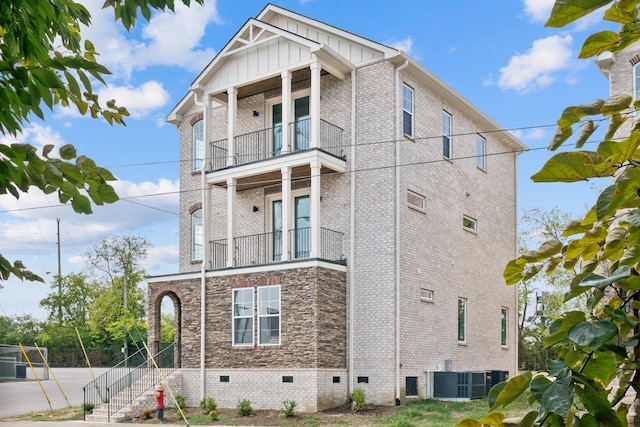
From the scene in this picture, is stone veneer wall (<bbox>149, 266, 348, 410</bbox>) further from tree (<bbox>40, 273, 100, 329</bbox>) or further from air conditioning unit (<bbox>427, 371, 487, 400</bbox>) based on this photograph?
tree (<bbox>40, 273, 100, 329</bbox>)

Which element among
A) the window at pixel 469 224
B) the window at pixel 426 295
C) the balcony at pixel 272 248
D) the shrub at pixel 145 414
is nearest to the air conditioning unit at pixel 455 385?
the window at pixel 426 295

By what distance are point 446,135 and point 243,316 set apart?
9431 mm

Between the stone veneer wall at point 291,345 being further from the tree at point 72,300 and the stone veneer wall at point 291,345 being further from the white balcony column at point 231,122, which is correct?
the tree at point 72,300

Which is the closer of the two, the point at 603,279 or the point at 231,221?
the point at 603,279

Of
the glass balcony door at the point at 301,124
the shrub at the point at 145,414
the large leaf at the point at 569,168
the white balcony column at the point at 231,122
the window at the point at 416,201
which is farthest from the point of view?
the white balcony column at the point at 231,122

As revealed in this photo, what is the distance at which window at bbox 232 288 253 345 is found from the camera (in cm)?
2247

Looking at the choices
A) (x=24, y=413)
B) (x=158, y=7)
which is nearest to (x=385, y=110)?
(x=24, y=413)

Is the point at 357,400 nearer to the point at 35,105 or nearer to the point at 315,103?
the point at 315,103

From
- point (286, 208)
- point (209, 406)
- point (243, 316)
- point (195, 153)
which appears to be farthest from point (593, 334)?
point (195, 153)

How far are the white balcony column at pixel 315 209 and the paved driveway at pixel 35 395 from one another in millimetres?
11996

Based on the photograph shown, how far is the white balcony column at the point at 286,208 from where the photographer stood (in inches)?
861

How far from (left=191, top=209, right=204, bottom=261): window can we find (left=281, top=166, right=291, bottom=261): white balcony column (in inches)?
235

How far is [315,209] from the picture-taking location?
21828 mm

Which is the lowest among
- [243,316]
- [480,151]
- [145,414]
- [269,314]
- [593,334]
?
[145,414]
